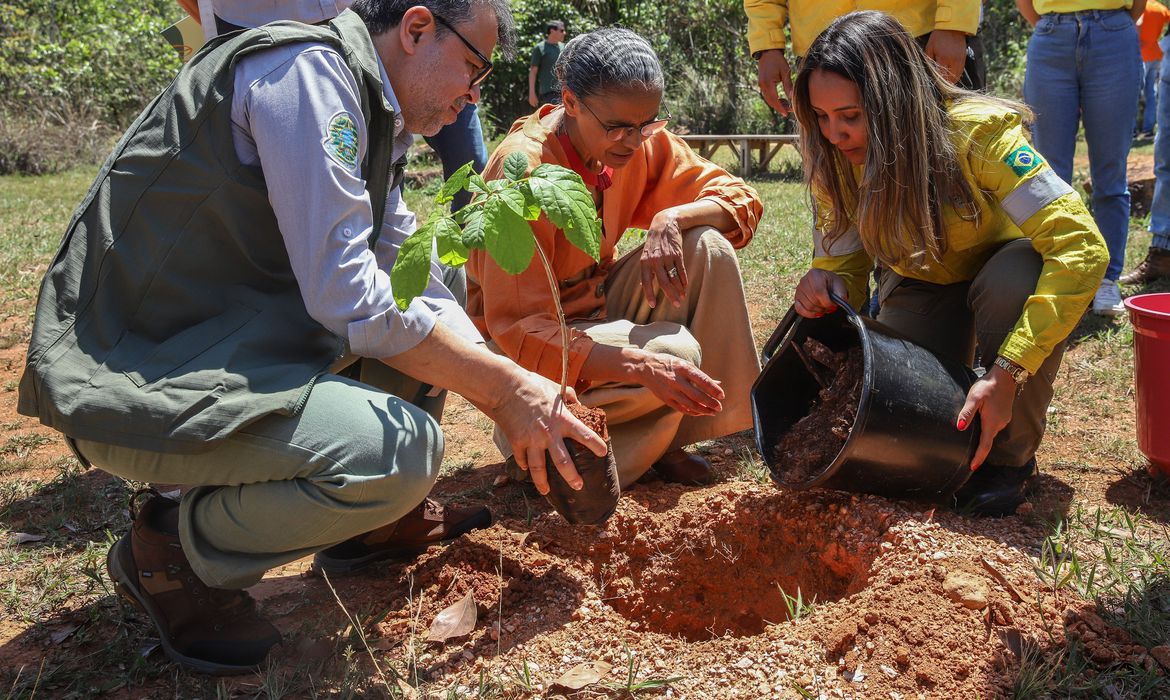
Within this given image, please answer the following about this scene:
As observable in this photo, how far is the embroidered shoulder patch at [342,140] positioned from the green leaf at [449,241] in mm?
204

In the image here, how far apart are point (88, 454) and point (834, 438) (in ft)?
5.63

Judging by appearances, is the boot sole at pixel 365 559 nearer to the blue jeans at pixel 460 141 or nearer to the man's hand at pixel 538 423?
the man's hand at pixel 538 423

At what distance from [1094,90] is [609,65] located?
2.57 m

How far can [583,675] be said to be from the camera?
1.88 metres

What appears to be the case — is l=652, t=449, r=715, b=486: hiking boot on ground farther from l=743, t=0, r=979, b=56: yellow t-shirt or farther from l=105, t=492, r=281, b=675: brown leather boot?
l=743, t=0, r=979, b=56: yellow t-shirt

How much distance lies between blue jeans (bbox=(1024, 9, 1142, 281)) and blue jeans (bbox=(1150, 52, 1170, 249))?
15.0 inches

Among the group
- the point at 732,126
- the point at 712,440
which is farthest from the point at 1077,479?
the point at 732,126

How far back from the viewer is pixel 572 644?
2023 millimetres

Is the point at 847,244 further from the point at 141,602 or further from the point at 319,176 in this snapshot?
Result: the point at 141,602

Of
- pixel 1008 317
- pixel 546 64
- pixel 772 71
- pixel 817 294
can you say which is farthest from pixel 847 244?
pixel 546 64

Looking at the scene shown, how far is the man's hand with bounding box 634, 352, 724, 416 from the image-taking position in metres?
2.30

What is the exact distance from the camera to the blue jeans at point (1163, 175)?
443 centimetres

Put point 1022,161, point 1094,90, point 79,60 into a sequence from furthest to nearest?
point 79,60
point 1094,90
point 1022,161

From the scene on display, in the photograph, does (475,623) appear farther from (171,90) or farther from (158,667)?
(171,90)
